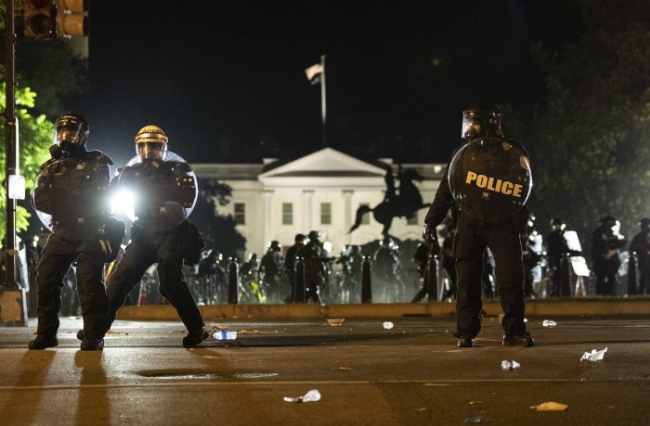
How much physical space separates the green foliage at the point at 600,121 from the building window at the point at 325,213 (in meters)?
43.8

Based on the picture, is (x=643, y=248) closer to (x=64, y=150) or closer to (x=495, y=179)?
(x=495, y=179)

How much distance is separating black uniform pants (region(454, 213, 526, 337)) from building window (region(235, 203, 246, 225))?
7701cm

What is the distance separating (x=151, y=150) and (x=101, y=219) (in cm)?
61

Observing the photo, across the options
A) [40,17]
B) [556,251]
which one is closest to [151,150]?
[40,17]

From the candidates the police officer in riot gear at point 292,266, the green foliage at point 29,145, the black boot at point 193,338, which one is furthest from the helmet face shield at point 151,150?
the green foliage at point 29,145

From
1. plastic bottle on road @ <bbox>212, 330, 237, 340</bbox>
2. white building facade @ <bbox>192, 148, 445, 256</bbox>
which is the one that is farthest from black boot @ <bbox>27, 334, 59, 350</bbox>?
white building facade @ <bbox>192, 148, 445, 256</bbox>

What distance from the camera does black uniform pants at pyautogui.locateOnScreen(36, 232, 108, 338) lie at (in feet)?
27.3

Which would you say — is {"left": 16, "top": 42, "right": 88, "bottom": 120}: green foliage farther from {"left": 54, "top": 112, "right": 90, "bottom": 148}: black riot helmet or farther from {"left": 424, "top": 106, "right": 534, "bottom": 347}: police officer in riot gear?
{"left": 424, "top": 106, "right": 534, "bottom": 347}: police officer in riot gear

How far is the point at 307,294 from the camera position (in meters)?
21.6

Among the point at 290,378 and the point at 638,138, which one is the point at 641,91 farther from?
the point at 290,378

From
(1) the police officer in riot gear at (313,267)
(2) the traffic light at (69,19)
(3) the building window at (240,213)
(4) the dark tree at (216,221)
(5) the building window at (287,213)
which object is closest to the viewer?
(2) the traffic light at (69,19)

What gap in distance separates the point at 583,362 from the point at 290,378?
1745 mm

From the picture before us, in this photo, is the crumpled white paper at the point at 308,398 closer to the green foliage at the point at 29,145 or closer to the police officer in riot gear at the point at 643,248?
the police officer in riot gear at the point at 643,248

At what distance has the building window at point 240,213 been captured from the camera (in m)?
85.2
